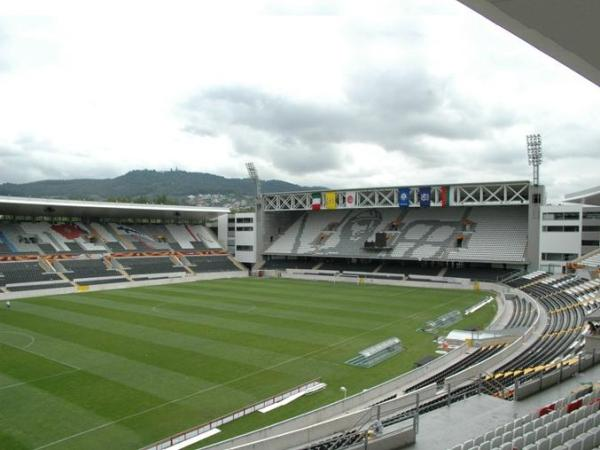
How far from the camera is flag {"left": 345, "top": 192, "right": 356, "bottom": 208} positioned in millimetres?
53344

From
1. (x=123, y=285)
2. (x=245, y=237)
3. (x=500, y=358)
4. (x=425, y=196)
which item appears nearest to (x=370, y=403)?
(x=500, y=358)

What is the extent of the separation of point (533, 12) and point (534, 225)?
43816 mm

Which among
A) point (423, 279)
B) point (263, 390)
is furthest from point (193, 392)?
point (423, 279)

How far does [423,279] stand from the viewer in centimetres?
4612

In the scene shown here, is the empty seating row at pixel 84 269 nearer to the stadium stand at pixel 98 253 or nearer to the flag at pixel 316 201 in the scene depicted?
the stadium stand at pixel 98 253

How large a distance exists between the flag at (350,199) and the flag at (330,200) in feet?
5.19

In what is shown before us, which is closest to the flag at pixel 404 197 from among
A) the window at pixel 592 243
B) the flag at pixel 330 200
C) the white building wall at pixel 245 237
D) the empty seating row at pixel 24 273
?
the flag at pixel 330 200

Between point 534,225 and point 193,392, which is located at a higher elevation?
point 534,225

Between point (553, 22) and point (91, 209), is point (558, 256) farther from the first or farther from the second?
point (91, 209)

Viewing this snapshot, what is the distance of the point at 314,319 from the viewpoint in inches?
1129

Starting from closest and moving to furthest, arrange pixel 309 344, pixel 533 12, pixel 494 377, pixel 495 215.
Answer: pixel 533 12 → pixel 494 377 → pixel 309 344 → pixel 495 215

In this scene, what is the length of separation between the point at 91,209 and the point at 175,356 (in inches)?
1381

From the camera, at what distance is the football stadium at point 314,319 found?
11.2 metres

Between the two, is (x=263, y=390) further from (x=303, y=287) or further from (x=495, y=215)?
(x=495, y=215)
